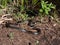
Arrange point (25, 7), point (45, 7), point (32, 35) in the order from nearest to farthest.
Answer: point (32, 35) → point (45, 7) → point (25, 7)

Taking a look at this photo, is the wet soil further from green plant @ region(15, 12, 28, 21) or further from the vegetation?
the vegetation

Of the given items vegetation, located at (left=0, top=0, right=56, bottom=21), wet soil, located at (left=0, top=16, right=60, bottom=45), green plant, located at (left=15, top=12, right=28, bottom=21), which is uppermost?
vegetation, located at (left=0, top=0, right=56, bottom=21)

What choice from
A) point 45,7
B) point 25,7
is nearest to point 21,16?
point 25,7

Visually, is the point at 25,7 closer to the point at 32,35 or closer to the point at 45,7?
the point at 45,7

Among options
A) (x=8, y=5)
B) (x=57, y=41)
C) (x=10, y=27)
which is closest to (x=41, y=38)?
(x=57, y=41)

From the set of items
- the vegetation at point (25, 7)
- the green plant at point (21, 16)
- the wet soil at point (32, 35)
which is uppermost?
the vegetation at point (25, 7)

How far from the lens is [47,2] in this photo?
3818mm

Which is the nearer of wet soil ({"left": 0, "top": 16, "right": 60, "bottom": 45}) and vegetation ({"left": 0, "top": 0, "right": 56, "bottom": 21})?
wet soil ({"left": 0, "top": 16, "right": 60, "bottom": 45})

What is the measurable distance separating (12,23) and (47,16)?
0.65 m

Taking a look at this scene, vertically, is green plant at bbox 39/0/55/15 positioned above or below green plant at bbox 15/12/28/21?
above

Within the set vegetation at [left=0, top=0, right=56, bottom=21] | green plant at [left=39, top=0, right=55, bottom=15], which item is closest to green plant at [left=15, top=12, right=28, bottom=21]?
vegetation at [left=0, top=0, right=56, bottom=21]

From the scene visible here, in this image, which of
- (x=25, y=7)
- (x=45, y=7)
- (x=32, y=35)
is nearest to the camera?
(x=32, y=35)

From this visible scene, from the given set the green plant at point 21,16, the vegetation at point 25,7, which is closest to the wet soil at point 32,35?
the green plant at point 21,16

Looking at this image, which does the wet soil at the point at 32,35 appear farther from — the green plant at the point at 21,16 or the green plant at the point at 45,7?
the green plant at the point at 45,7
